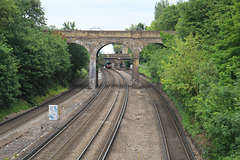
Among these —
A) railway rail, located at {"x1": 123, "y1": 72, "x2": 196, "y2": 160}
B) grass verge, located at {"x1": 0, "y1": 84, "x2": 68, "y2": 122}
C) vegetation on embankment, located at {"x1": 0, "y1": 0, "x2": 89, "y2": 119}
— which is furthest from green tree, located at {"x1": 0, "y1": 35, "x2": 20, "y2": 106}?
railway rail, located at {"x1": 123, "y1": 72, "x2": 196, "y2": 160}

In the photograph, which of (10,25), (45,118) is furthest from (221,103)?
(10,25)

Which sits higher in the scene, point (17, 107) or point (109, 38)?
point (109, 38)

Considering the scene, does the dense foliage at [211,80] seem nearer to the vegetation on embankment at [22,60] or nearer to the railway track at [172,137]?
the railway track at [172,137]

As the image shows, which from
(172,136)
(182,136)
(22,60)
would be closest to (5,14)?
(22,60)

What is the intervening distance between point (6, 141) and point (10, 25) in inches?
520

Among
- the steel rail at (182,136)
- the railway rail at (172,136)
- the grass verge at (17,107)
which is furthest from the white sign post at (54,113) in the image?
the steel rail at (182,136)

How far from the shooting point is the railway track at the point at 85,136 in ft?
44.3

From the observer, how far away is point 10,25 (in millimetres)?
23094

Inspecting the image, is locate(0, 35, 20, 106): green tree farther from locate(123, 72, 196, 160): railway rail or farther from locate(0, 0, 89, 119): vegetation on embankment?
locate(123, 72, 196, 160): railway rail

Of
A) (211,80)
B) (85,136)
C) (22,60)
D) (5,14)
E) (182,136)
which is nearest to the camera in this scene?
(211,80)

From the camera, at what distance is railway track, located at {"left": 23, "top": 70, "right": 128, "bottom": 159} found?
532 inches

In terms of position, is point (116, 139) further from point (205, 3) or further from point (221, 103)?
point (205, 3)

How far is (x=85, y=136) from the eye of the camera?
54.3 feet

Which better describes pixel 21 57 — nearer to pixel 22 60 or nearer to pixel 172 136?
pixel 22 60
